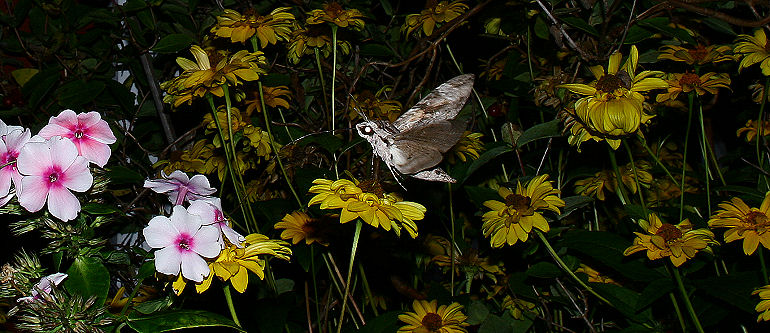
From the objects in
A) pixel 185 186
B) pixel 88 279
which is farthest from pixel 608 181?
pixel 88 279

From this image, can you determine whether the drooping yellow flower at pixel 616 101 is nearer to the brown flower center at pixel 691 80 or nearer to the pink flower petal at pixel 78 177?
the brown flower center at pixel 691 80

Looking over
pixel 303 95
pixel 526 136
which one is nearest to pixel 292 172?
pixel 303 95

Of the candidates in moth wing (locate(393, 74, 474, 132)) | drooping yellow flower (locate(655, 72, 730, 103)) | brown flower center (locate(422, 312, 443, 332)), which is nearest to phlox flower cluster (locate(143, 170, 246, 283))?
moth wing (locate(393, 74, 474, 132))

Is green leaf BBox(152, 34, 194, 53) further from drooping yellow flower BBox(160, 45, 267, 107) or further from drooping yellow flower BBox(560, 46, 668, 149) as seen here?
drooping yellow flower BBox(560, 46, 668, 149)

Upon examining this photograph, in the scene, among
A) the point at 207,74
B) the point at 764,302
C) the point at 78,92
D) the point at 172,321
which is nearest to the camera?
the point at 172,321

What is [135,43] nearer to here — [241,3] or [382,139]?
[241,3]

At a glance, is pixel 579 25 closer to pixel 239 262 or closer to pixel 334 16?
pixel 334 16
